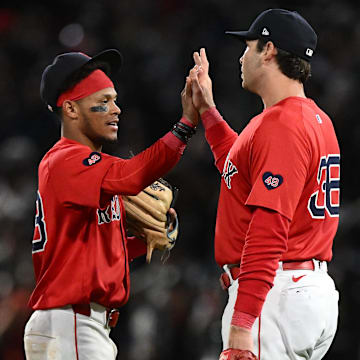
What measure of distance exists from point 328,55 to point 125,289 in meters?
5.15

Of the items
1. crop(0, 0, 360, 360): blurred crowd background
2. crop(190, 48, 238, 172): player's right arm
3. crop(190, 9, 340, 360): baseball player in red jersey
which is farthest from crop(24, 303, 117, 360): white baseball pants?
crop(0, 0, 360, 360): blurred crowd background

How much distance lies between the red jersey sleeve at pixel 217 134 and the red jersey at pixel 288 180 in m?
0.63

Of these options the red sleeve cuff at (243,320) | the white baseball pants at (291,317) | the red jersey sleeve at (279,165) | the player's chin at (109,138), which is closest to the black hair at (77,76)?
the player's chin at (109,138)

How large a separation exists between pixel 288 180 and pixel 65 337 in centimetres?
143

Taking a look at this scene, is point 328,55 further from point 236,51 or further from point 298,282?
point 298,282

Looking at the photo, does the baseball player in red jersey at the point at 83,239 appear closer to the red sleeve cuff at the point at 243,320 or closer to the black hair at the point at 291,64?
the black hair at the point at 291,64

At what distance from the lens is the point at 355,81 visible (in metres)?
7.80

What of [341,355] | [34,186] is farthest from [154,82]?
[341,355]

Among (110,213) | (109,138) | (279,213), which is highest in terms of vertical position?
(109,138)

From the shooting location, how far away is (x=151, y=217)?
4.05 m

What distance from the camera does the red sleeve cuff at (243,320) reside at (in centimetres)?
289

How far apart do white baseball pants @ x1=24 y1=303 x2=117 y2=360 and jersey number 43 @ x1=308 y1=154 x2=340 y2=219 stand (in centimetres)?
126

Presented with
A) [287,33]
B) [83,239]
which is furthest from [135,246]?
[287,33]

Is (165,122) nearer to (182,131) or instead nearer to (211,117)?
(211,117)
